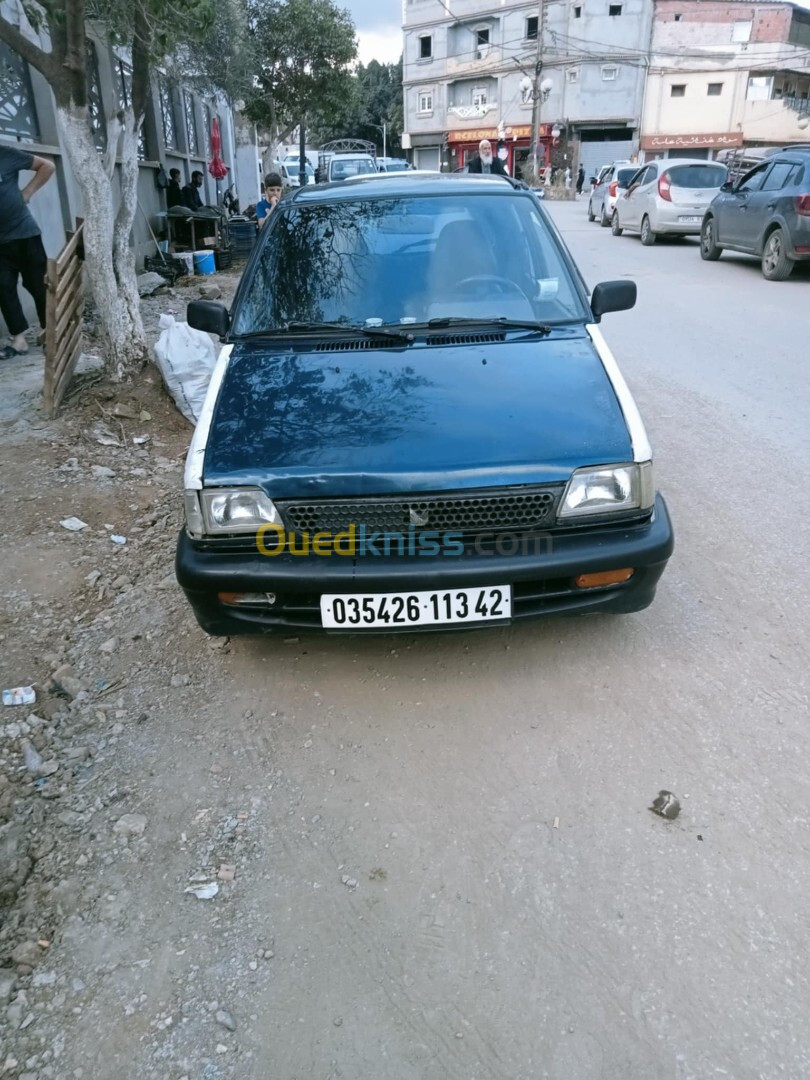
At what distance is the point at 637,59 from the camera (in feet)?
Answer: 142

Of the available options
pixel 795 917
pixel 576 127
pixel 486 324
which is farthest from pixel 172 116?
pixel 576 127

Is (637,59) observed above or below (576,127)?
above

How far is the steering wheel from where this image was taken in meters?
3.78

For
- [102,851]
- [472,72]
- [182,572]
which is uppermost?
[472,72]

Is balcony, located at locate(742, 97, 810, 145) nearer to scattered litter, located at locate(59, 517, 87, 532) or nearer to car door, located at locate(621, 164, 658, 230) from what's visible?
car door, located at locate(621, 164, 658, 230)

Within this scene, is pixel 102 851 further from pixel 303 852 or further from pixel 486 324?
pixel 486 324

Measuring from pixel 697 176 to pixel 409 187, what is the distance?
13425 millimetres

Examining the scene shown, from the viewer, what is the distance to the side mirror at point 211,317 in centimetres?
375

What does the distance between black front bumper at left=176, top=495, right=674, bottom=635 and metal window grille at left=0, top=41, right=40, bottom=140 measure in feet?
A: 26.7

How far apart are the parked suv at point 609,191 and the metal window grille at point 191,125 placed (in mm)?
10134

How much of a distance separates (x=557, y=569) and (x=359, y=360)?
1214 mm

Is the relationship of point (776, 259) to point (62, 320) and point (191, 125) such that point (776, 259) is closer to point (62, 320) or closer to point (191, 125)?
point (62, 320)

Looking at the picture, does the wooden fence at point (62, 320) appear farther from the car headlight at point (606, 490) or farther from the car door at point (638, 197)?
the car door at point (638, 197)

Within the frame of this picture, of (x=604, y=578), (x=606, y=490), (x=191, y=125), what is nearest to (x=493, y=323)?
(x=606, y=490)
